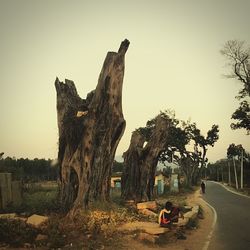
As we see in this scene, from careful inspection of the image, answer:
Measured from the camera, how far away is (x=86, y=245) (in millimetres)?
10875

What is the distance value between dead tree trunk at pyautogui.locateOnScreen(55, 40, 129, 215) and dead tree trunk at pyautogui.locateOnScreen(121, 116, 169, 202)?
672 cm

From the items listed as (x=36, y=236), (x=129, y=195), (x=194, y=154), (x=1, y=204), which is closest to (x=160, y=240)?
(x=36, y=236)

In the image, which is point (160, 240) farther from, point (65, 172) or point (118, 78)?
point (118, 78)

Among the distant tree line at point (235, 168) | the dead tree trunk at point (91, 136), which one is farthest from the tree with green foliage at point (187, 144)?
the dead tree trunk at point (91, 136)

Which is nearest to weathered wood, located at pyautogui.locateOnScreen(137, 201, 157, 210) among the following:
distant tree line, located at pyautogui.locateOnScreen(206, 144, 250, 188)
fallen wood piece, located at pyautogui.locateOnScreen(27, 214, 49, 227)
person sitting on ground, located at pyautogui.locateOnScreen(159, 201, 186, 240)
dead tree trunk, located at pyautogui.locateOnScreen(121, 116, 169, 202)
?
dead tree trunk, located at pyautogui.locateOnScreen(121, 116, 169, 202)

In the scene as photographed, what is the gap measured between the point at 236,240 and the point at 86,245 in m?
5.17

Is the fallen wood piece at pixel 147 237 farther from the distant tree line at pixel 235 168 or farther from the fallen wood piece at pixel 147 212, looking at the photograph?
the distant tree line at pixel 235 168

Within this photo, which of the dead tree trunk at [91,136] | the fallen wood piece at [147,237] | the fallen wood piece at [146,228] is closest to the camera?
the fallen wood piece at [147,237]

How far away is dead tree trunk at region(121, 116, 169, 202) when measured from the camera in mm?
23016

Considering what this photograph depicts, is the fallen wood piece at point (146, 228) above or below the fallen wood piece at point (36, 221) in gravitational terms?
below

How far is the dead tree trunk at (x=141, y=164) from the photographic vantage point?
23.0 metres

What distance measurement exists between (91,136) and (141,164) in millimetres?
8613

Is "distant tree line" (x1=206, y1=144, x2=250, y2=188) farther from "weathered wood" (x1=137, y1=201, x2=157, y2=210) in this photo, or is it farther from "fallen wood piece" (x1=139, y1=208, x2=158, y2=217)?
"fallen wood piece" (x1=139, y1=208, x2=158, y2=217)

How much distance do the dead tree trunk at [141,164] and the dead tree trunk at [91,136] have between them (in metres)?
6.72
